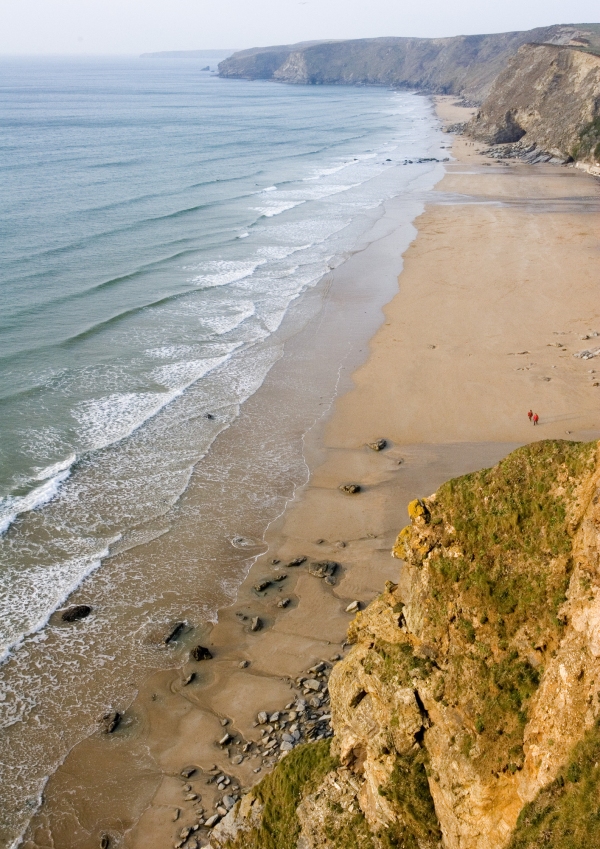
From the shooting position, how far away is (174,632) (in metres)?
14.0

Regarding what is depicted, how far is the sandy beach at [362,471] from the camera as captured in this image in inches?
436

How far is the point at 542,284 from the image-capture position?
33188mm

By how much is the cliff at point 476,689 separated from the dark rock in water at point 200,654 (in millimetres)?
5229

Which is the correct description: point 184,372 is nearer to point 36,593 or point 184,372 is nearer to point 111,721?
point 36,593

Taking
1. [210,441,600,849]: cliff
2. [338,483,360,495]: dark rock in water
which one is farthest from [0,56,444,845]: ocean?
[210,441,600,849]: cliff

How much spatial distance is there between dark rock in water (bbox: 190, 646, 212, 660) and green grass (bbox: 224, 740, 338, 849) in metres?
5.04

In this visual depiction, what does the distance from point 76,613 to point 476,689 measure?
9985mm

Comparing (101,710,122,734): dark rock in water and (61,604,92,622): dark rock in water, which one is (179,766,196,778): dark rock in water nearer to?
(101,710,122,734): dark rock in water

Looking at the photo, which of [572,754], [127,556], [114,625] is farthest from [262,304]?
[572,754]

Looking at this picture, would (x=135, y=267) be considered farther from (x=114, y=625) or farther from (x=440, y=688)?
(x=440, y=688)

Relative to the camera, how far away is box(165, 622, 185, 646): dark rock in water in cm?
1387

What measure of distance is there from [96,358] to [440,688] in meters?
23.0

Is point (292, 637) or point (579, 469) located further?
point (292, 637)

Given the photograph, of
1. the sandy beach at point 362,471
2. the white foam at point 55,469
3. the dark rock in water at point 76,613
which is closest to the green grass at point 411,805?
the sandy beach at point 362,471
